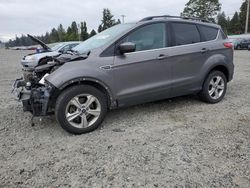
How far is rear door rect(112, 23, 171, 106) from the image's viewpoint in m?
3.99

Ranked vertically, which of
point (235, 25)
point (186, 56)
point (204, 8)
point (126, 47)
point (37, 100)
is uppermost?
point (204, 8)

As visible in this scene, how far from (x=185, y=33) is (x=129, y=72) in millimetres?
1521

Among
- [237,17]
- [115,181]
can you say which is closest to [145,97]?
[115,181]

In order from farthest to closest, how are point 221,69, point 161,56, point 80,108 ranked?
point 221,69 < point 161,56 < point 80,108

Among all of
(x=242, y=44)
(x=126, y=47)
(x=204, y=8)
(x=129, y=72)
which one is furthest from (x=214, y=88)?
(x=204, y=8)

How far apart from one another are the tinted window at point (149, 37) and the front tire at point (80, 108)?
1078 millimetres

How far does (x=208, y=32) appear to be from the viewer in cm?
505

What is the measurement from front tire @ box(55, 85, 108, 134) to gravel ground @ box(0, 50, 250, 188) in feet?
0.54

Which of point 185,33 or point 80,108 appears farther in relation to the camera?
point 185,33

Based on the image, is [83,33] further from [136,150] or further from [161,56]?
[136,150]

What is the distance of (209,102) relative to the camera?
511 centimetres

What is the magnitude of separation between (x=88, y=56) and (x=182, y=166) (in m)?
2.12

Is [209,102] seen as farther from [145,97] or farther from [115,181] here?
[115,181]

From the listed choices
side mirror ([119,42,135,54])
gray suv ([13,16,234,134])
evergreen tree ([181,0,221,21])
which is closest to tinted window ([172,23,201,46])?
gray suv ([13,16,234,134])
